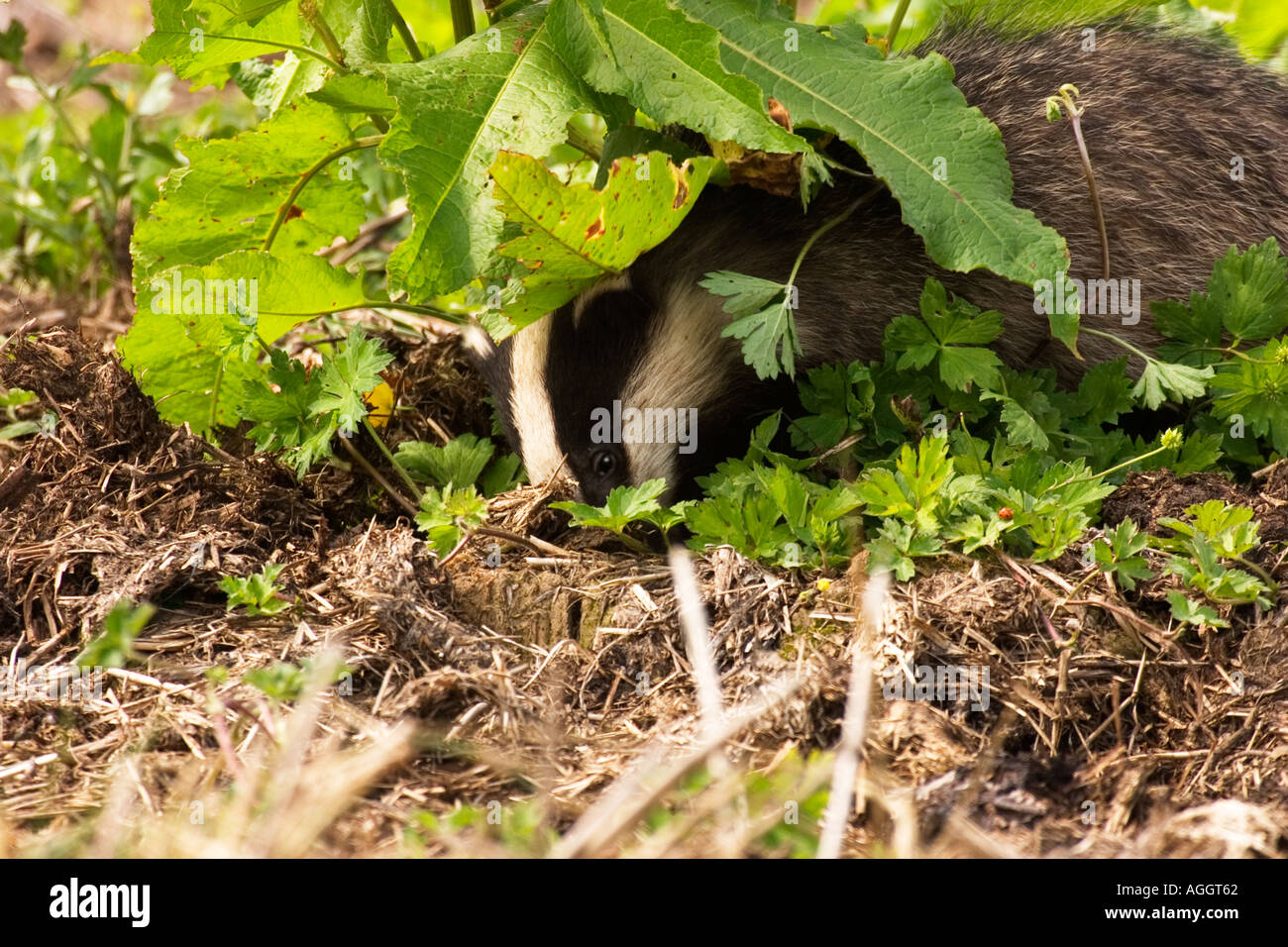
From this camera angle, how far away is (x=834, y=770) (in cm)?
229

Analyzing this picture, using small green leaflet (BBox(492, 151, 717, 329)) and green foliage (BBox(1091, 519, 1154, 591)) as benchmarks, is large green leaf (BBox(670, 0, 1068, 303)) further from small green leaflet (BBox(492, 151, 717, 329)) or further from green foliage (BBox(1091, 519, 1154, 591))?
green foliage (BBox(1091, 519, 1154, 591))

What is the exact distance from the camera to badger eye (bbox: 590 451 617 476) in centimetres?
378

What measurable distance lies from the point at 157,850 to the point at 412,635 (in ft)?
3.08

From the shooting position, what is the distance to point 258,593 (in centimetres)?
317

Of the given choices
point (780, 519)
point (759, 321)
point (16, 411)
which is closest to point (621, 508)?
point (780, 519)

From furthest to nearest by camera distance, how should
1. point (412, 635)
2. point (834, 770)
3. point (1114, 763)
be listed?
point (412, 635) → point (1114, 763) → point (834, 770)

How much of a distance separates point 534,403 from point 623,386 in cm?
27

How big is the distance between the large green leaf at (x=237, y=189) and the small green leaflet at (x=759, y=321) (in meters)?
1.32

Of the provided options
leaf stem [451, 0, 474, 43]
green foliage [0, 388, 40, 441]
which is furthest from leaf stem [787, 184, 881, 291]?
green foliage [0, 388, 40, 441]

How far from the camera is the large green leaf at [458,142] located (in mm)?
3180

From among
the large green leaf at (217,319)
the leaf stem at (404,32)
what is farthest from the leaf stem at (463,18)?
the large green leaf at (217,319)

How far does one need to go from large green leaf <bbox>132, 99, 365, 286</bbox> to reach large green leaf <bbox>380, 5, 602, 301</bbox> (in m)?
0.75
